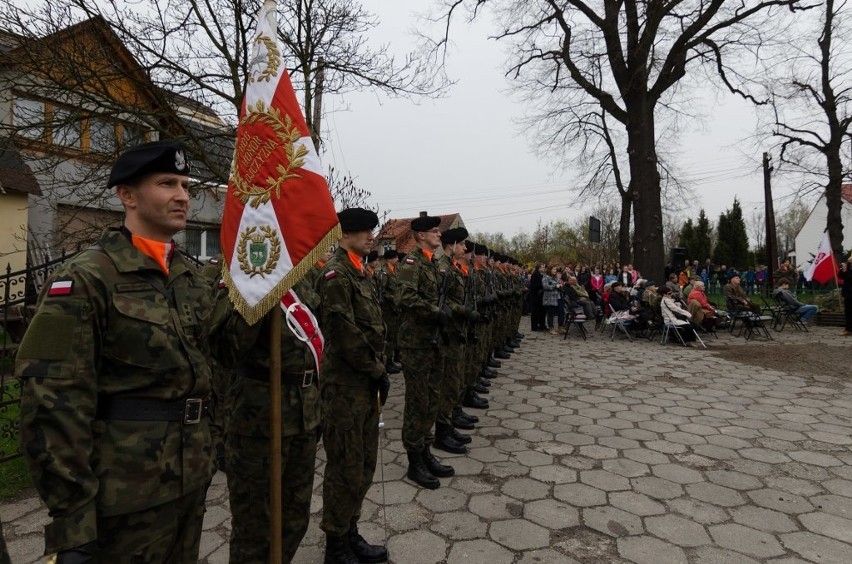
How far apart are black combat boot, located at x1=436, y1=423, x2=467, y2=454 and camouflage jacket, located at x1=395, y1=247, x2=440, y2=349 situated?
1065 mm

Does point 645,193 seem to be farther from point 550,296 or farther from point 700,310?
point 550,296

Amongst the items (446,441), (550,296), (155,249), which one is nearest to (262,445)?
(155,249)

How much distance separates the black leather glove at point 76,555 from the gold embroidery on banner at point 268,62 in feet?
6.32

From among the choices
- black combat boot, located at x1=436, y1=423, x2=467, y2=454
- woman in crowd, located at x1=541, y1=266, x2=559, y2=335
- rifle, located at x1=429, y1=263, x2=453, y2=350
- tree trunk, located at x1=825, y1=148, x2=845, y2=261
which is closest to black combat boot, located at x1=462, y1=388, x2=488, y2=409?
black combat boot, located at x1=436, y1=423, x2=467, y2=454

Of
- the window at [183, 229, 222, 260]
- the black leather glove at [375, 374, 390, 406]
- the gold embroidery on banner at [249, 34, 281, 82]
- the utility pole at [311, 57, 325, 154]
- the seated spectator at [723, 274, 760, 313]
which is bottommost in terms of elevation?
the black leather glove at [375, 374, 390, 406]

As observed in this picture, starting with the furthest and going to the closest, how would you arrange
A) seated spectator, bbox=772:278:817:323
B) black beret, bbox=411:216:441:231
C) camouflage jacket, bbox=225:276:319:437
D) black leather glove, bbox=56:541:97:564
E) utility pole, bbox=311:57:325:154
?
seated spectator, bbox=772:278:817:323 < utility pole, bbox=311:57:325:154 < black beret, bbox=411:216:441:231 < camouflage jacket, bbox=225:276:319:437 < black leather glove, bbox=56:541:97:564

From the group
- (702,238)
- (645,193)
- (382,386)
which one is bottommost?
(382,386)

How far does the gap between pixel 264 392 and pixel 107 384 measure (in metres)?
0.87

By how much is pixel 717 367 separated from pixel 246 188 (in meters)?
8.96

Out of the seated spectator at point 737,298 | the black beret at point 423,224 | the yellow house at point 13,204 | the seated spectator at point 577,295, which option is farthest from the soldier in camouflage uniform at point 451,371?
the yellow house at point 13,204

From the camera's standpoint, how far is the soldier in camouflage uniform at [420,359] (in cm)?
398

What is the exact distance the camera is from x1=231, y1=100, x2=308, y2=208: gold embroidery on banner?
2.25 meters

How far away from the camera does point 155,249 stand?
1.73 meters

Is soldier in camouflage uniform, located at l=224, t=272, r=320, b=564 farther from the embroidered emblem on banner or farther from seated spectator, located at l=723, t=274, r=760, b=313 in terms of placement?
seated spectator, located at l=723, t=274, r=760, b=313
